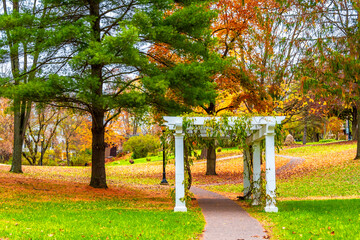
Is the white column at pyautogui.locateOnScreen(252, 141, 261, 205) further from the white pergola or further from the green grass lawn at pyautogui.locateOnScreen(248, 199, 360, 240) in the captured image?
the white pergola

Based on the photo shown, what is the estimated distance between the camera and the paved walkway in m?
6.89

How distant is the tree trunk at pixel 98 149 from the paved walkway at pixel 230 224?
553cm

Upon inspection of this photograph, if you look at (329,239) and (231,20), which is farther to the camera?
(231,20)

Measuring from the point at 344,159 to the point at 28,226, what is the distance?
20.6 meters

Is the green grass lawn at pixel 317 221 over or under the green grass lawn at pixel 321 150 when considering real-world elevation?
under

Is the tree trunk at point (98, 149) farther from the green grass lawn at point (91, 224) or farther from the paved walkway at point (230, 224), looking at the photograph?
the paved walkway at point (230, 224)

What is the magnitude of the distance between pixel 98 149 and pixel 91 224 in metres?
7.47

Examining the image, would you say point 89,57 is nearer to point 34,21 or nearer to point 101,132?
point 34,21

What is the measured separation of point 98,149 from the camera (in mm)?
15016

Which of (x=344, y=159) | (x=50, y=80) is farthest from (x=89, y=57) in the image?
(x=344, y=159)

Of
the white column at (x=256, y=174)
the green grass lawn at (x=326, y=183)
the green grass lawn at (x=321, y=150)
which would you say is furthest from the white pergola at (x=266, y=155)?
the green grass lawn at (x=321, y=150)

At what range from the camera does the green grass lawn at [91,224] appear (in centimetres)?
663

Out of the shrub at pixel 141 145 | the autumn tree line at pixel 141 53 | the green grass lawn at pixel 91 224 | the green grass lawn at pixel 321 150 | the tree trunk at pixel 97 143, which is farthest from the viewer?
the shrub at pixel 141 145

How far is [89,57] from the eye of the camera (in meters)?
11.9
